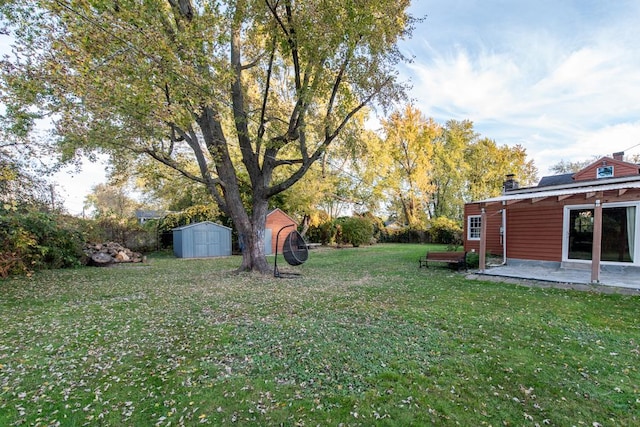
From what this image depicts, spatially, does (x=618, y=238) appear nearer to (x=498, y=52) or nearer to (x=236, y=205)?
(x=498, y=52)

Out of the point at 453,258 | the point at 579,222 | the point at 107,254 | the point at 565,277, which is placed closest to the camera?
the point at 565,277

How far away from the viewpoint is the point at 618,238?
8.98 meters

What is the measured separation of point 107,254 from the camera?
12.9 meters

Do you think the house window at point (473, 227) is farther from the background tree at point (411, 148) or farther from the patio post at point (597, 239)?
the background tree at point (411, 148)

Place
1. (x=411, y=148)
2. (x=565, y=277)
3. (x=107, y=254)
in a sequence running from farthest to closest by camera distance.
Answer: (x=411, y=148)
(x=107, y=254)
(x=565, y=277)

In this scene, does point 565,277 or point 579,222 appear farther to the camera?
point 579,222

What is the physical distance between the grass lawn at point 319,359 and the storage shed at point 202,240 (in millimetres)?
9224

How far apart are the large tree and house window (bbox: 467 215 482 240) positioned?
791 centimetres

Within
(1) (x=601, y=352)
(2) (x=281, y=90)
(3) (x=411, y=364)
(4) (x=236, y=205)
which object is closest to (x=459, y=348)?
(3) (x=411, y=364)

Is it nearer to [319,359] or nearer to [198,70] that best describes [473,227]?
[319,359]

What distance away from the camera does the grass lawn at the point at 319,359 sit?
2.63 metres

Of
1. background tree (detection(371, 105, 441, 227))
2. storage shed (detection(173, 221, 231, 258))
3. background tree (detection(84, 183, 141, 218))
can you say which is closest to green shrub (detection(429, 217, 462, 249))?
background tree (detection(371, 105, 441, 227))

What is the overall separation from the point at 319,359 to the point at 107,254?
13.1 metres

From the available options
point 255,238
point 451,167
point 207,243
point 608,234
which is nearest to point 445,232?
point 451,167
